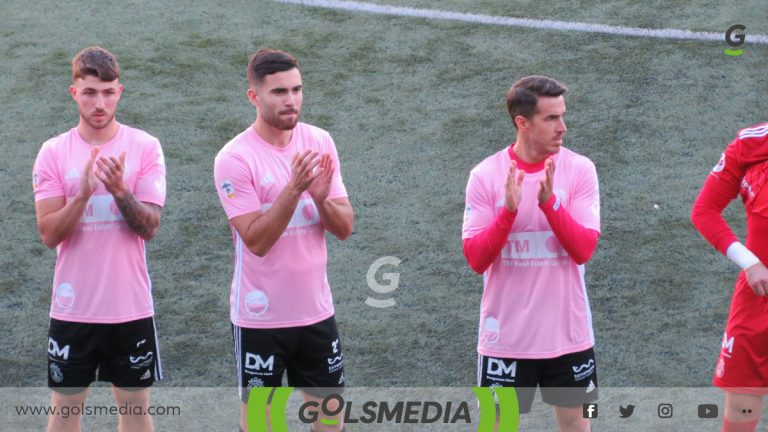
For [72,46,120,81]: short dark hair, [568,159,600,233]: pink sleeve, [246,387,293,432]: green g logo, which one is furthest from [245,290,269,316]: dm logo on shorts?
[568,159,600,233]: pink sleeve

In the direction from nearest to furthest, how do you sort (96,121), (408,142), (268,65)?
(268,65)
(96,121)
(408,142)

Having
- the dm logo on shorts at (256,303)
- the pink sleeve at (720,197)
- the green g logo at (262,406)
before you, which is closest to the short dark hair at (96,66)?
the dm logo on shorts at (256,303)

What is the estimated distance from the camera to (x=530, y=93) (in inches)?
193

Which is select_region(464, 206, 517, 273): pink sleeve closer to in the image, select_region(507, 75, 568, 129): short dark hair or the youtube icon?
select_region(507, 75, 568, 129): short dark hair

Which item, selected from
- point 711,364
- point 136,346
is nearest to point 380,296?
point 711,364

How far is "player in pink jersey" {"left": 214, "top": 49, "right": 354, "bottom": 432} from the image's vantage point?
4918 mm

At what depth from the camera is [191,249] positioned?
8.25 metres

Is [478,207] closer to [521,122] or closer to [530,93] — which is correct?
[521,122]

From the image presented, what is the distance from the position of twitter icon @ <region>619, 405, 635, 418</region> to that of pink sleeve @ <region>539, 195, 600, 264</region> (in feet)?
6.11

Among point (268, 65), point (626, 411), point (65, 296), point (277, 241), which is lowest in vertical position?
point (626, 411)

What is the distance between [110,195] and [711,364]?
3.95m

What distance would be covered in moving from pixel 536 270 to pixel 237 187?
1.37 metres

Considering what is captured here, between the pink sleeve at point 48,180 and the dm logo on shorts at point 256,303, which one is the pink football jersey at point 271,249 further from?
the pink sleeve at point 48,180

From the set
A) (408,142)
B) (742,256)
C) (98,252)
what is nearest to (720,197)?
(742,256)
